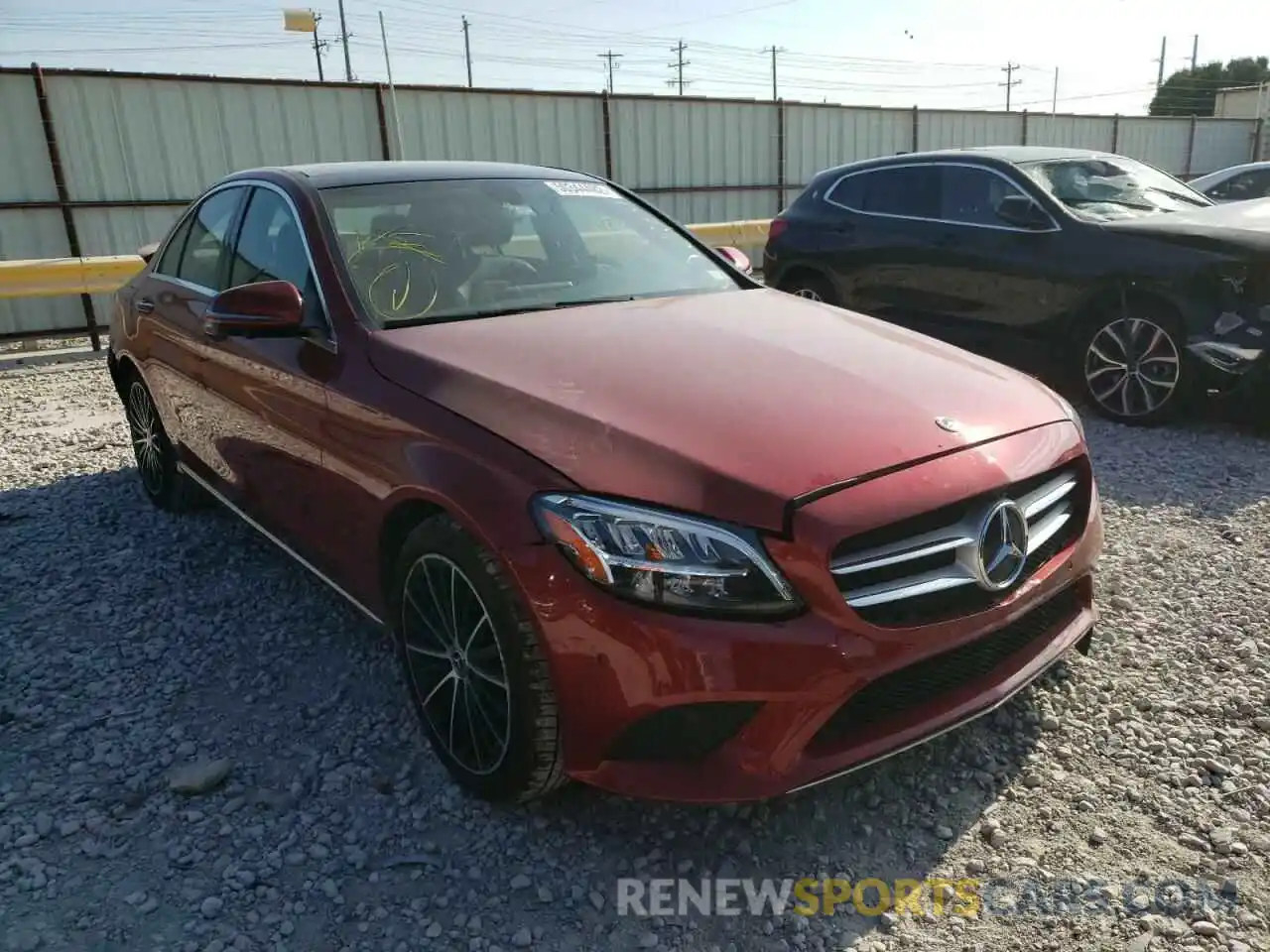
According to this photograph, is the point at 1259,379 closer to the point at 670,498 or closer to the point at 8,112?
the point at 670,498

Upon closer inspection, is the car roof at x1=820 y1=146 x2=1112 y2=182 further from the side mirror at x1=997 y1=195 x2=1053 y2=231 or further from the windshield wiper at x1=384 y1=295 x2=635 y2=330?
the windshield wiper at x1=384 y1=295 x2=635 y2=330

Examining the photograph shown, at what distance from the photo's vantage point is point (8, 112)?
1026 centimetres

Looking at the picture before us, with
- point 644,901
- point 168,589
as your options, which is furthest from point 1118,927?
point 168,589

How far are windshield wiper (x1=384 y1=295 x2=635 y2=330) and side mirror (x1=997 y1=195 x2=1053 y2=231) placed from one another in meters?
3.98

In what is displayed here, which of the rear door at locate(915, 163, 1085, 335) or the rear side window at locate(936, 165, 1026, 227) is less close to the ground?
the rear side window at locate(936, 165, 1026, 227)

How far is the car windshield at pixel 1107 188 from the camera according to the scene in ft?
20.8

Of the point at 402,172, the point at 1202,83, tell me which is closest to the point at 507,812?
the point at 402,172

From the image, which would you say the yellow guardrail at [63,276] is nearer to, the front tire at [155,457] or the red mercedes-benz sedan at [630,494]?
the front tire at [155,457]

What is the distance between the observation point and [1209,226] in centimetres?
570

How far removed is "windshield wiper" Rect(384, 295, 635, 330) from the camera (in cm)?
300

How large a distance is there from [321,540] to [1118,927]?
7.94ft

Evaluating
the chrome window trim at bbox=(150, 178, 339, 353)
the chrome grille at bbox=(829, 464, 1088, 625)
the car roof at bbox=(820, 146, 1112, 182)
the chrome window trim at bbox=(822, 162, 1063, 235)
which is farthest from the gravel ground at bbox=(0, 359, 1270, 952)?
the car roof at bbox=(820, 146, 1112, 182)

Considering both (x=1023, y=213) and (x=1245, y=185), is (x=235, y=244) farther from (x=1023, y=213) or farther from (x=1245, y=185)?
(x=1245, y=185)

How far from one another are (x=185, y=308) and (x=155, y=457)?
3.44 ft
